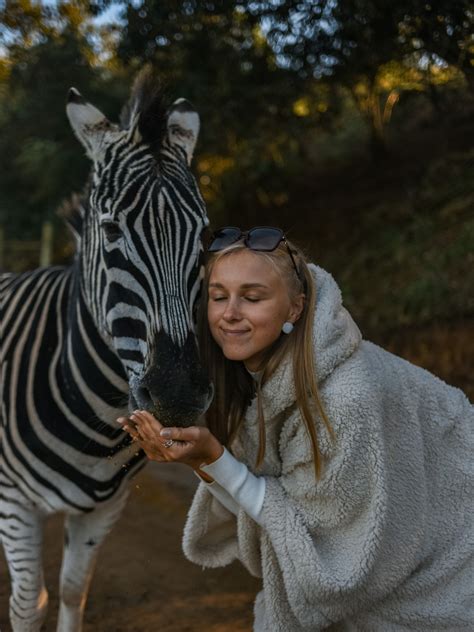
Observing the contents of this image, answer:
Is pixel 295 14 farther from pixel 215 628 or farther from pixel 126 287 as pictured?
pixel 215 628

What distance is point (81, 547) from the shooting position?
10.6 ft

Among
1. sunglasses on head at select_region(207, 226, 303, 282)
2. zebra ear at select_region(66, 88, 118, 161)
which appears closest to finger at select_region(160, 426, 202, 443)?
sunglasses on head at select_region(207, 226, 303, 282)

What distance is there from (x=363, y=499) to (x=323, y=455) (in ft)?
0.59

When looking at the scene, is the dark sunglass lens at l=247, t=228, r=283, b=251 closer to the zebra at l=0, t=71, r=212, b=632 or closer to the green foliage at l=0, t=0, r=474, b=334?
the zebra at l=0, t=71, r=212, b=632

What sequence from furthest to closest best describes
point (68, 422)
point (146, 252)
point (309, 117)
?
point (309, 117), point (68, 422), point (146, 252)

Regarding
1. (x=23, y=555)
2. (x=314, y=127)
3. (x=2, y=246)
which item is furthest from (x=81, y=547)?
(x=2, y=246)

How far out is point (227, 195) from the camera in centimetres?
1130

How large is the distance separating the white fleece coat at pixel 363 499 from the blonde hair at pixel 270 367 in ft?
0.10

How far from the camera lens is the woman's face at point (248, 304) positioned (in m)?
2.16

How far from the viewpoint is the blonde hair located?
2.11 metres

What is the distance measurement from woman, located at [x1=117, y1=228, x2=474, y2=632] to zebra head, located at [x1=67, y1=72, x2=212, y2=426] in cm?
13

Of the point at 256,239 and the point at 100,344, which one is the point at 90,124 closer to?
the point at 100,344

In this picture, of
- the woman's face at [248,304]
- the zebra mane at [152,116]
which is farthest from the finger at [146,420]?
the zebra mane at [152,116]

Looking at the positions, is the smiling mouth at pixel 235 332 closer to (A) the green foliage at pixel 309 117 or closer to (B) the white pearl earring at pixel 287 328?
(B) the white pearl earring at pixel 287 328
